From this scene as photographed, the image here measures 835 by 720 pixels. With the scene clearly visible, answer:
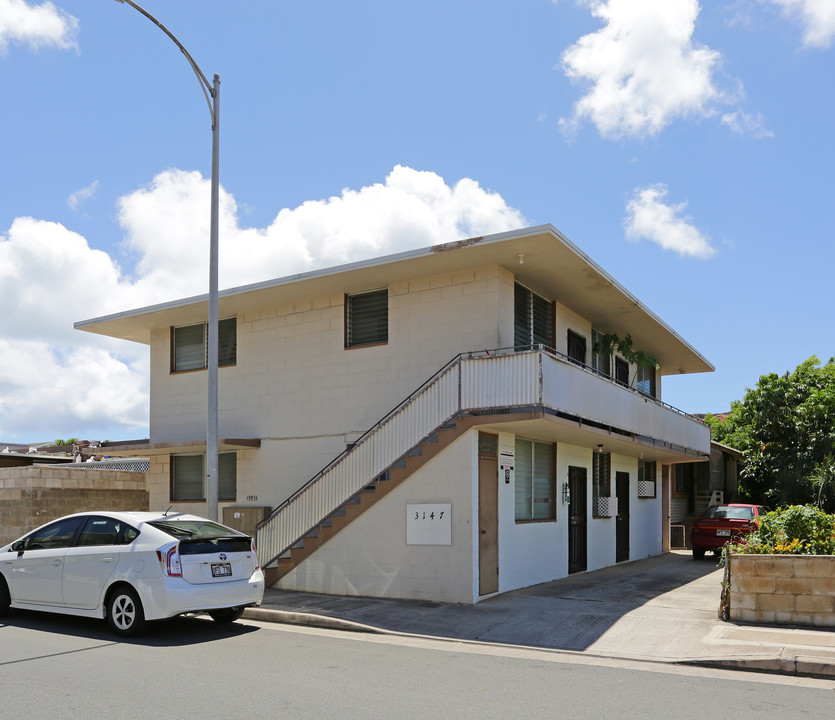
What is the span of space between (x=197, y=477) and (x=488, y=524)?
8141 mm

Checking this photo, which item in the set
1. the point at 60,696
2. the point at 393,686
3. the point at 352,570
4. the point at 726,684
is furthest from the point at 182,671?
the point at 352,570

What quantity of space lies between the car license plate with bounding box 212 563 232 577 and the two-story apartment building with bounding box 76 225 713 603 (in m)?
3.95

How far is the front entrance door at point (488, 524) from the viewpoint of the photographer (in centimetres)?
1352

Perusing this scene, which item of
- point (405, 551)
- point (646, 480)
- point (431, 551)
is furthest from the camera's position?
point (646, 480)

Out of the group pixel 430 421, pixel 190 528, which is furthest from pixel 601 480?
pixel 190 528

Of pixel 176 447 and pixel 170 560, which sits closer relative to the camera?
pixel 170 560

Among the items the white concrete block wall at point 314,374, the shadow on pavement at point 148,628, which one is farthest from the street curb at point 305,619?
the white concrete block wall at point 314,374

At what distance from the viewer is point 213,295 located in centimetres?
1370

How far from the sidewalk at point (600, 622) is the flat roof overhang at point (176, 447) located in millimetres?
3708

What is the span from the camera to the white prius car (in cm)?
989

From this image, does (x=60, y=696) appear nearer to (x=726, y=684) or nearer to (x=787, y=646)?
(x=726, y=684)

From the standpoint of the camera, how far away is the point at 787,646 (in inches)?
367

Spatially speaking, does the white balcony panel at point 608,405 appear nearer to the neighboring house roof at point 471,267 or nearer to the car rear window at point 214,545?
the neighboring house roof at point 471,267

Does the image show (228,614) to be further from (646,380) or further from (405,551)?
(646,380)
